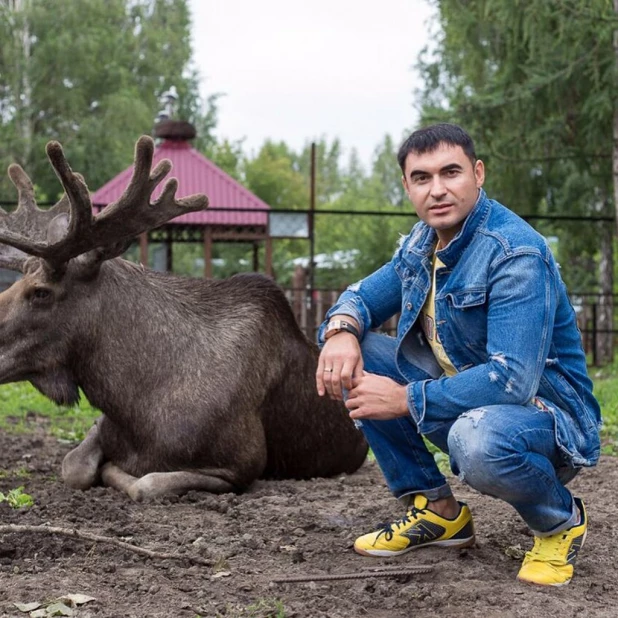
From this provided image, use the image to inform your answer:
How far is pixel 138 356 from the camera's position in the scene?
18.9ft

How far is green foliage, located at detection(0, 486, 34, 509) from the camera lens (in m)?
4.97

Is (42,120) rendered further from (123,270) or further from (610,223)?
(123,270)

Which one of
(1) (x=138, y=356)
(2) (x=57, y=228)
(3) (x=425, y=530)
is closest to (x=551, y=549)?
(3) (x=425, y=530)

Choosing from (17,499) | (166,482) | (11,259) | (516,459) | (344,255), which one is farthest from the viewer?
(344,255)

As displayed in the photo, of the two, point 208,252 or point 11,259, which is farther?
point 208,252

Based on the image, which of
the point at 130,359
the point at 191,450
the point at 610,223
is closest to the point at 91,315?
the point at 130,359

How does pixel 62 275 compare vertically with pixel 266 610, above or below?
above

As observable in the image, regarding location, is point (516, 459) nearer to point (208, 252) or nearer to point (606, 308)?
point (606, 308)

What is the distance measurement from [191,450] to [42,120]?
32065 millimetres

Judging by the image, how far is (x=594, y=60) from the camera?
12852 mm

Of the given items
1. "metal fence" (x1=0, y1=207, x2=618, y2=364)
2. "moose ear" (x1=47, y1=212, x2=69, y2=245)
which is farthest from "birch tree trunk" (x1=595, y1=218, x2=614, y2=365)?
"moose ear" (x1=47, y1=212, x2=69, y2=245)

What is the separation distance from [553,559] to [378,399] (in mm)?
858

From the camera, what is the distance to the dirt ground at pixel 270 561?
339cm

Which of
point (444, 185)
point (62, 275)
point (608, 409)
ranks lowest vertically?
point (608, 409)
